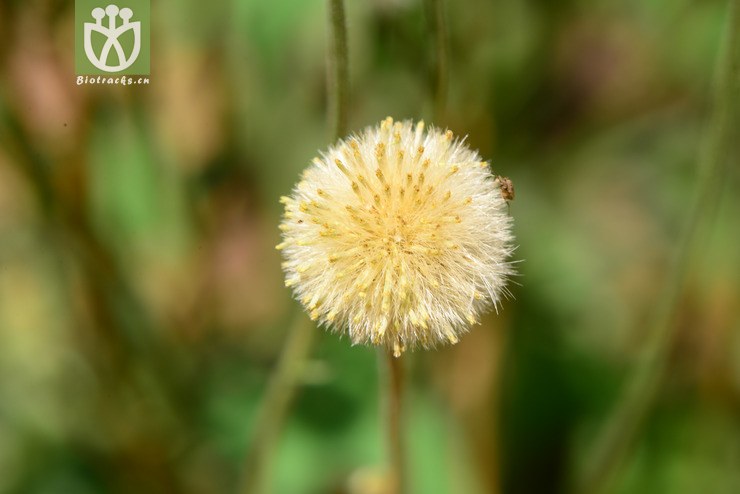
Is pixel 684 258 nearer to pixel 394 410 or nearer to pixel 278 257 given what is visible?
pixel 394 410

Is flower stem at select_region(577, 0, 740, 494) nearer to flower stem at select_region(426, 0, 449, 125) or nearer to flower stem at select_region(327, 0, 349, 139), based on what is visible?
flower stem at select_region(426, 0, 449, 125)

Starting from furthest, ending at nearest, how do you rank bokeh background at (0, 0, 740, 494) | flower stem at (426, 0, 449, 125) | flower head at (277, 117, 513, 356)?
bokeh background at (0, 0, 740, 494)
flower stem at (426, 0, 449, 125)
flower head at (277, 117, 513, 356)

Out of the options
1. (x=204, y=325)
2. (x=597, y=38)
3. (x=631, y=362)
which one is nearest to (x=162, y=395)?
(x=204, y=325)

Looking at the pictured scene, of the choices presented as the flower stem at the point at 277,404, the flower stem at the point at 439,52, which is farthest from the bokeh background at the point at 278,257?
the flower stem at the point at 439,52

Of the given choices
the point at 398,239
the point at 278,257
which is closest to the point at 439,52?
the point at 398,239

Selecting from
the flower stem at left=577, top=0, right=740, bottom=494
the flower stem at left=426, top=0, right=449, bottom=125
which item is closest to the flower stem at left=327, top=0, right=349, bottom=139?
the flower stem at left=426, top=0, right=449, bottom=125

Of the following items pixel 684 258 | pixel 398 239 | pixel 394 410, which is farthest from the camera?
pixel 684 258
